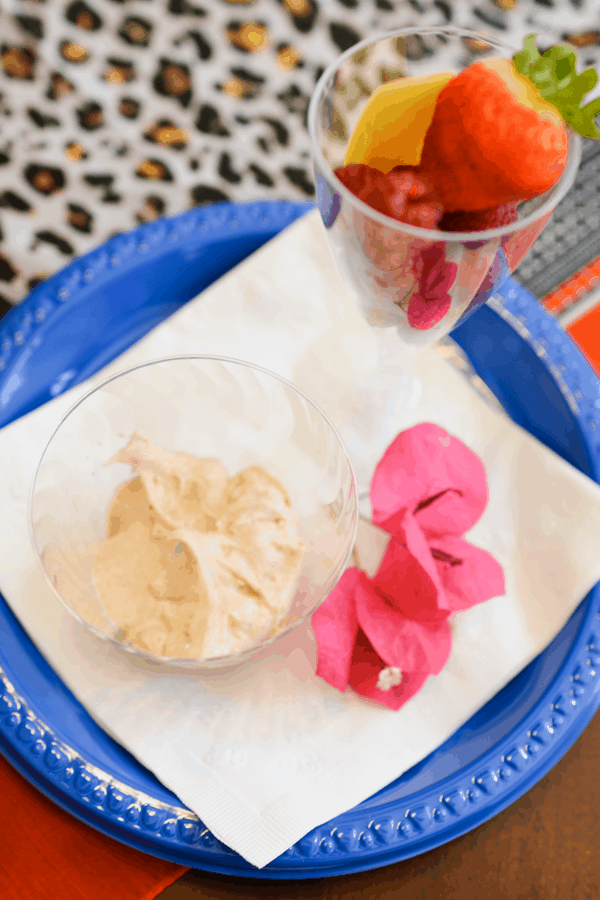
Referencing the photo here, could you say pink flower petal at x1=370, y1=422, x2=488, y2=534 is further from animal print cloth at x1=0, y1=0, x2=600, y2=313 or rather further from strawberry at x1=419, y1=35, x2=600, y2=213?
animal print cloth at x1=0, y1=0, x2=600, y2=313

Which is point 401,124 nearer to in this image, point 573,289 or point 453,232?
point 453,232

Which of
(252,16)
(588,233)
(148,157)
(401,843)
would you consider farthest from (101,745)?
(252,16)

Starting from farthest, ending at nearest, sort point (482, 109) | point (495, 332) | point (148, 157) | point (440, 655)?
point (148, 157) → point (495, 332) → point (440, 655) → point (482, 109)

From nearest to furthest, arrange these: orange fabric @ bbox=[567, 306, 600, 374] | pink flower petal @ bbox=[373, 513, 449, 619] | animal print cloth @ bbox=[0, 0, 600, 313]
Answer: pink flower petal @ bbox=[373, 513, 449, 619] < orange fabric @ bbox=[567, 306, 600, 374] < animal print cloth @ bbox=[0, 0, 600, 313]

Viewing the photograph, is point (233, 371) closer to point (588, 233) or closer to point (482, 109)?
point (482, 109)

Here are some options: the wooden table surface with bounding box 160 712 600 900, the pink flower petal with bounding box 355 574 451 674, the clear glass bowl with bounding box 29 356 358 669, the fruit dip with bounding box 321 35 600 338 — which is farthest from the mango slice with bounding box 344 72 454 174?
the wooden table surface with bounding box 160 712 600 900

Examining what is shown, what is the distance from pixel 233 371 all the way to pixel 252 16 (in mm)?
744

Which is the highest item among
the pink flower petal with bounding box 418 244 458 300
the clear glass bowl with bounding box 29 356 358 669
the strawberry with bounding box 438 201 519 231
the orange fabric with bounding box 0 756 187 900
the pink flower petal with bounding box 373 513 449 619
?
the strawberry with bounding box 438 201 519 231

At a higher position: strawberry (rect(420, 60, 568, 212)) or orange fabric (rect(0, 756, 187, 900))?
strawberry (rect(420, 60, 568, 212))

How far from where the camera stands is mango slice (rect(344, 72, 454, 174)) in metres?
0.37

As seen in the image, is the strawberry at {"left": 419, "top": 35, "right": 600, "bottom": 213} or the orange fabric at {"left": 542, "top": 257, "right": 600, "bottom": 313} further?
the orange fabric at {"left": 542, "top": 257, "right": 600, "bottom": 313}

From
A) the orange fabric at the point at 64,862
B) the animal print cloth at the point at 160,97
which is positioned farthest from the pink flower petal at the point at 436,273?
the animal print cloth at the point at 160,97

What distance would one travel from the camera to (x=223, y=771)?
0.41 metres

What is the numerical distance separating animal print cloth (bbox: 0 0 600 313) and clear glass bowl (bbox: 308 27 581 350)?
0.42m
